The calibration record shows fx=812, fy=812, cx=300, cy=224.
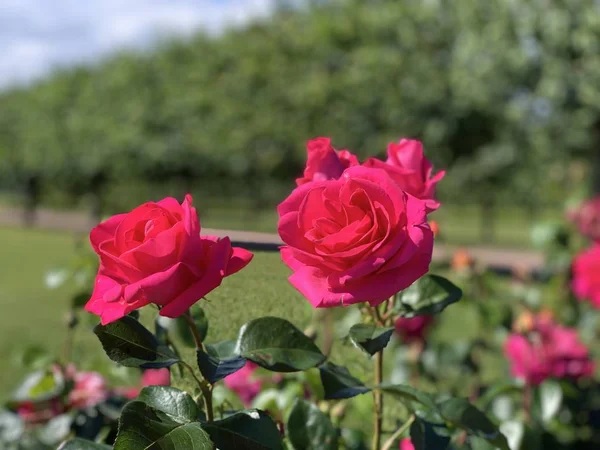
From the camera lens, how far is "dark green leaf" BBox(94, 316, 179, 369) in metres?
0.59

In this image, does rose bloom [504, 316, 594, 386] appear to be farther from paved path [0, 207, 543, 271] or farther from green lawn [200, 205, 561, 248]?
green lawn [200, 205, 561, 248]

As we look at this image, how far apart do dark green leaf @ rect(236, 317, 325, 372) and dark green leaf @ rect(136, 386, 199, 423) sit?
0.20ft

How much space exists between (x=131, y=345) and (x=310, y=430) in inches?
8.1

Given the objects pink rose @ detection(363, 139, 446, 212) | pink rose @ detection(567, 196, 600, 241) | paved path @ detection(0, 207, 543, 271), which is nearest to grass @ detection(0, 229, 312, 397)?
paved path @ detection(0, 207, 543, 271)

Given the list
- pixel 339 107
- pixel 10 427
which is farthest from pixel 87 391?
pixel 339 107

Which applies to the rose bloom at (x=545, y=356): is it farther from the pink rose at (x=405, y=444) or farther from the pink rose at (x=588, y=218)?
the pink rose at (x=588, y=218)

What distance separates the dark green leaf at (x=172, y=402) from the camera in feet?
1.93

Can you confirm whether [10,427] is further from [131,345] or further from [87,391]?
[131,345]

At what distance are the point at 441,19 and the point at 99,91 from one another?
9728 mm

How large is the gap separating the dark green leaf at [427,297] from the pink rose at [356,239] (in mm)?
161

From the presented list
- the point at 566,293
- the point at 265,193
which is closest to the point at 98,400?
the point at 566,293

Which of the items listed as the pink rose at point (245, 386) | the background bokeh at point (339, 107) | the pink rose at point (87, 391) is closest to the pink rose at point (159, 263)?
the pink rose at point (87, 391)

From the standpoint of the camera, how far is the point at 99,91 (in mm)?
18828

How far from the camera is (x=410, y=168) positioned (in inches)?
29.1
